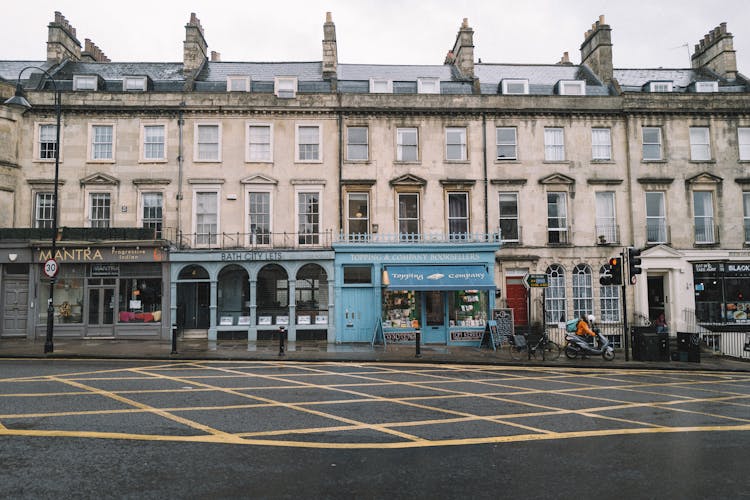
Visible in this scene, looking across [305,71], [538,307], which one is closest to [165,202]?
[305,71]

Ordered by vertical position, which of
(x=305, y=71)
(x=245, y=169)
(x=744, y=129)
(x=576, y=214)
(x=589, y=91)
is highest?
(x=305, y=71)

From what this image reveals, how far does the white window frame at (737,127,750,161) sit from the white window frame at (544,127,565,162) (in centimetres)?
883

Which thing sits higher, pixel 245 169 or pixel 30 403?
pixel 245 169

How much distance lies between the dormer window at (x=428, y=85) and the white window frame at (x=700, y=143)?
12827mm

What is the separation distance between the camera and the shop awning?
21.4m

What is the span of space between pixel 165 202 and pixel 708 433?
21952 mm

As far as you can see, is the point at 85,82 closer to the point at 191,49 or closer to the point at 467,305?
the point at 191,49

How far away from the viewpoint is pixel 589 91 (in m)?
26.5

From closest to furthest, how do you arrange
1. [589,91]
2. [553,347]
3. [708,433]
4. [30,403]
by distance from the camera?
[708,433], [30,403], [553,347], [589,91]

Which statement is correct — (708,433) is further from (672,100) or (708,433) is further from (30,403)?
(672,100)

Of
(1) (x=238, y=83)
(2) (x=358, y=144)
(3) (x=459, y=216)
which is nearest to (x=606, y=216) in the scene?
(3) (x=459, y=216)

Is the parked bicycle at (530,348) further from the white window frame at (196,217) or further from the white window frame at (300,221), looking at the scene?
the white window frame at (196,217)

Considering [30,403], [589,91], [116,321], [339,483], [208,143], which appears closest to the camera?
[339,483]

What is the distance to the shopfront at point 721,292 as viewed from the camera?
2400 cm
